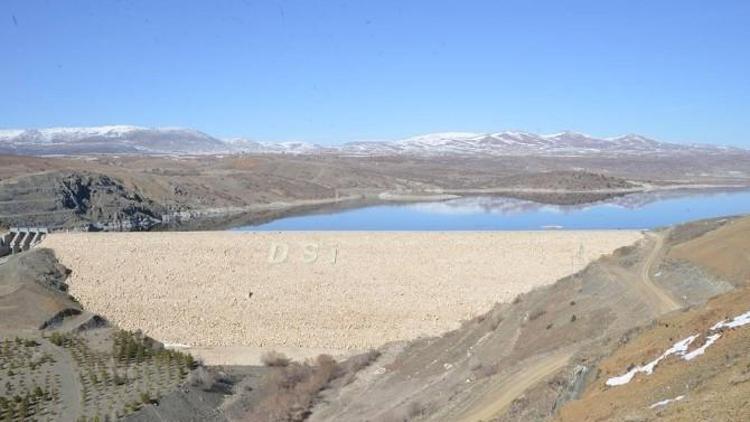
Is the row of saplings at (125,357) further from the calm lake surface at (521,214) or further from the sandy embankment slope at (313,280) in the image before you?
the calm lake surface at (521,214)

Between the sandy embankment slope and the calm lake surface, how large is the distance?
1611 centimetres

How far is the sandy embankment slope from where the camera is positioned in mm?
22469

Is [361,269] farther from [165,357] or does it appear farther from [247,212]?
[247,212]

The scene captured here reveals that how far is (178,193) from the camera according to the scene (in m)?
63.4

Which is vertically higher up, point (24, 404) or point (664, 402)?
point (664, 402)

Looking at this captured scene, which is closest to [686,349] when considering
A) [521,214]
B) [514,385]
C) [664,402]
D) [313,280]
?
[664,402]

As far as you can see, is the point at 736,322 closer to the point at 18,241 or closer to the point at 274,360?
the point at 274,360

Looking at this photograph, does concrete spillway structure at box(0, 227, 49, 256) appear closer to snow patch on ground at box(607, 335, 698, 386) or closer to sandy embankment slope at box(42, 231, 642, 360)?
sandy embankment slope at box(42, 231, 642, 360)

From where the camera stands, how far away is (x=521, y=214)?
168 feet

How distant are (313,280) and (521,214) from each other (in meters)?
28.6

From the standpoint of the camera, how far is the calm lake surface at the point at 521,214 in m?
44.6

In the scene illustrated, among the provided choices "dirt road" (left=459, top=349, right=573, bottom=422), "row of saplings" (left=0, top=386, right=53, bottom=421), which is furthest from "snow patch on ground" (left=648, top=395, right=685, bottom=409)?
"row of saplings" (left=0, top=386, right=53, bottom=421)

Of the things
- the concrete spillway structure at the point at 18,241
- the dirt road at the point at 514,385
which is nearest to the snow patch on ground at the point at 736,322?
the dirt road at the point at 514,385

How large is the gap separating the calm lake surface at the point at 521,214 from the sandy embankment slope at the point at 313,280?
52.9ft
